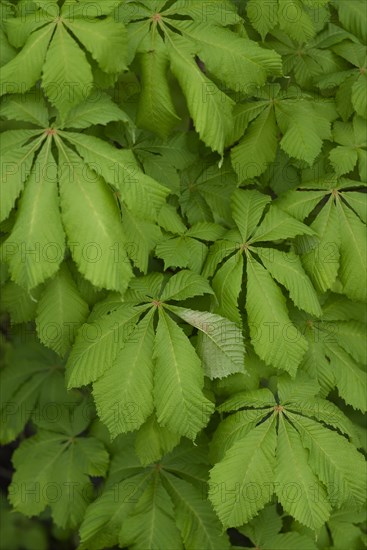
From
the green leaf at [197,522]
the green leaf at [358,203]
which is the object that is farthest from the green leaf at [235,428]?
the green leaf at [358,203]

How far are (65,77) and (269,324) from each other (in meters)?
0.82

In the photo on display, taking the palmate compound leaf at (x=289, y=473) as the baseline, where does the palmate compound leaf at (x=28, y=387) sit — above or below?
below

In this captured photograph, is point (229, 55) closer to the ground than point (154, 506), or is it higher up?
higher up

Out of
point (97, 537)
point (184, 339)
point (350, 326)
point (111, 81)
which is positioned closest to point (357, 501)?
point (350, 326)

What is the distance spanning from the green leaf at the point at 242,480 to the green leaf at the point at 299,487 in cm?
3

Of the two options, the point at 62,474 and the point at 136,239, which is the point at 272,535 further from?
the point at 136,239

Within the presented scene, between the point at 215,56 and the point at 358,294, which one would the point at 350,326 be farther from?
the point at 215,56

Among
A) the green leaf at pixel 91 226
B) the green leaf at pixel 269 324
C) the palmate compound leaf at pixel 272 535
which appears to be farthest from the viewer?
the palmate compound leaf at pixel 272 535

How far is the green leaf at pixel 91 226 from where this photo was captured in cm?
135

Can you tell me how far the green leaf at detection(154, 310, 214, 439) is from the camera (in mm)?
1473

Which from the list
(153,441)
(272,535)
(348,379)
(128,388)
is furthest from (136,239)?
(272,535)

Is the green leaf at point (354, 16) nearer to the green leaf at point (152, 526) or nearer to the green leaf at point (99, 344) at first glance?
the green leaf at point (99, 344)

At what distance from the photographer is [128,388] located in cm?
149

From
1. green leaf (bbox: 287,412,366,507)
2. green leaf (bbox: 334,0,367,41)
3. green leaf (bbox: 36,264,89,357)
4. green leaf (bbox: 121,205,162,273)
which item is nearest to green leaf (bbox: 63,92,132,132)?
green leaf (bbox: 121,205,162,273)
